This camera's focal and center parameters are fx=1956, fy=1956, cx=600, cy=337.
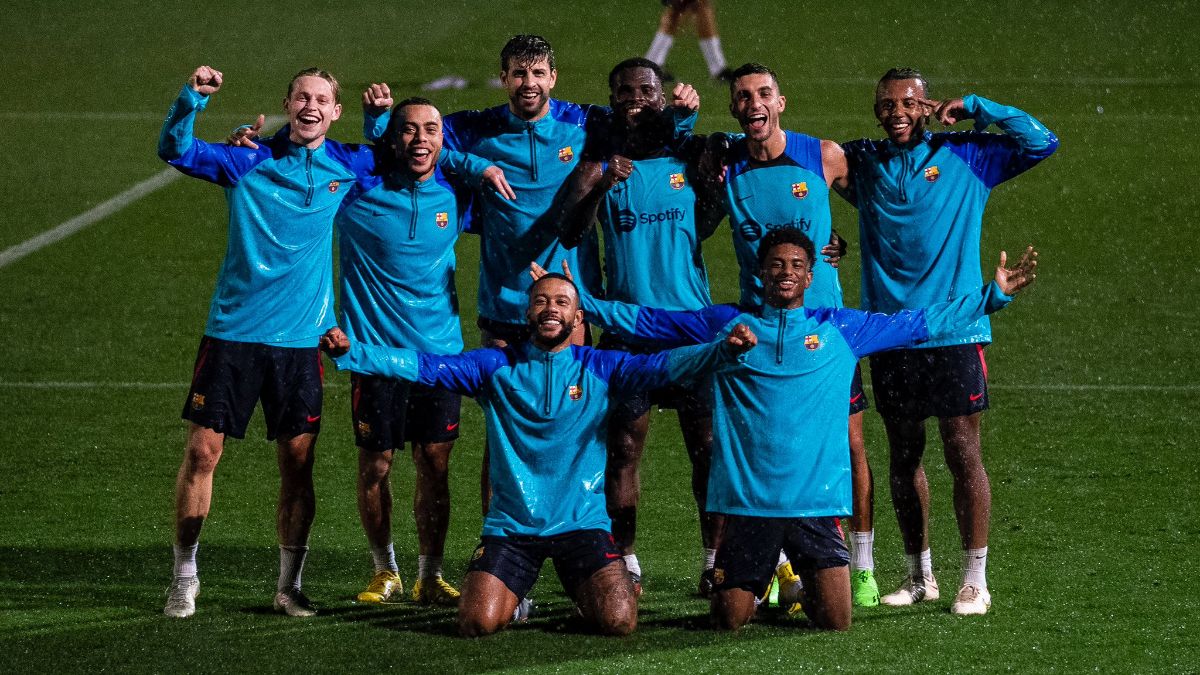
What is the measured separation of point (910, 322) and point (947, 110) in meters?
0.91

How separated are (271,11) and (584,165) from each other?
1822cm

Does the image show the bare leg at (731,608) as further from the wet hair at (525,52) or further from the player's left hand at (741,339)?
the wet hair at (525,52)

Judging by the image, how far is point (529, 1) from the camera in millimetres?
25156

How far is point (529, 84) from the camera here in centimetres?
773

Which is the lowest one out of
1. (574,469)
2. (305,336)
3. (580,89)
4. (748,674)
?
(748,674)

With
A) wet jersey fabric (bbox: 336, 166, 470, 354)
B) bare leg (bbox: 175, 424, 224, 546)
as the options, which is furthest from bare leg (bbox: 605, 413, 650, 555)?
bare leg (bbox: 175, 424, 224, 546)

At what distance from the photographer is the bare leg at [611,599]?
7.09m

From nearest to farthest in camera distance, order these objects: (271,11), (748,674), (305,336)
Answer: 1. (748,674)
2. (305,336)
3. (271,11)

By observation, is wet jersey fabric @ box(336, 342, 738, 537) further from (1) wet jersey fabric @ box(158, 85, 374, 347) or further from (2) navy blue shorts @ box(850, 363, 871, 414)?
(2) navy blue shorts @ box(850, 363, 871, 414)

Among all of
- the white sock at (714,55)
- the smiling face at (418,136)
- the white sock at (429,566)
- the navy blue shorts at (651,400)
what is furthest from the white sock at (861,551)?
the white sock at (714,55)

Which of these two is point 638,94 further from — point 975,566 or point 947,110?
point 975,566

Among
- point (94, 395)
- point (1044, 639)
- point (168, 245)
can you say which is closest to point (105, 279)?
point (168, 245)

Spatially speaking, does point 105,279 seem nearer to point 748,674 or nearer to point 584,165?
point 584,165

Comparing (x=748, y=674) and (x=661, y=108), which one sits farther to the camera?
(x=661, y=108)
